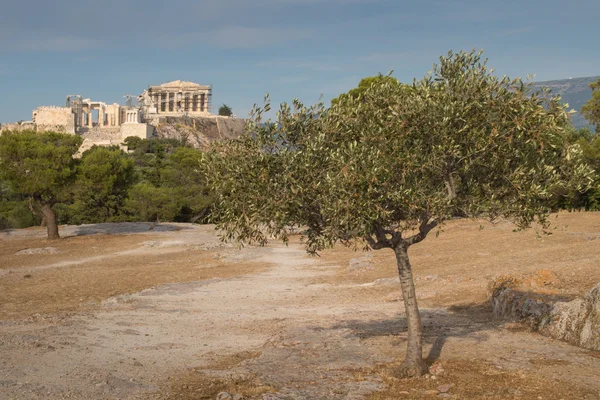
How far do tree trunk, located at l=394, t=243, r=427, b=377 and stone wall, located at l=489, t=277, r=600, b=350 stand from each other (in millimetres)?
4535

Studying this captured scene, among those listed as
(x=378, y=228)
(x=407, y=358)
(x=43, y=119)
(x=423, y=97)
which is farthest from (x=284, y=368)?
(x=43, y=119)

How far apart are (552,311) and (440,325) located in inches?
126

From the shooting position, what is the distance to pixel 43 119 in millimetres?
168375

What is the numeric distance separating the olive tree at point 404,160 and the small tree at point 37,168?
37123mm

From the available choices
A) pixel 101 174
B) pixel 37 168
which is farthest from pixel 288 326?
pixel 101 174

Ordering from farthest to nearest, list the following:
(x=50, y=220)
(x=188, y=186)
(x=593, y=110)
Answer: (x=188, y=186) → (x=593, y=110) → (x=50, y=220)

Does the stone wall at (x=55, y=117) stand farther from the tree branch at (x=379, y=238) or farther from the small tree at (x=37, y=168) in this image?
the tree branch at (x=379, y=238)

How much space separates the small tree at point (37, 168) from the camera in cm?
Answer: 4519

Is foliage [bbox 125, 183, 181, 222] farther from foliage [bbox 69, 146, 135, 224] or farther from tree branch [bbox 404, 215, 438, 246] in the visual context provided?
tree branch [bbox 404, 215, 438, 246]

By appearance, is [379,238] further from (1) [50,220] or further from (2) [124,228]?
(2) [124,228]

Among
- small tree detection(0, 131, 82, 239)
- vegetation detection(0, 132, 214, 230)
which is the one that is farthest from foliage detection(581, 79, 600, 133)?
small tree detection(0, 131, 82, 239)

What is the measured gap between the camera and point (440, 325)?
706 inches

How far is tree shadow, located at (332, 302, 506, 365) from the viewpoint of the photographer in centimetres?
1622

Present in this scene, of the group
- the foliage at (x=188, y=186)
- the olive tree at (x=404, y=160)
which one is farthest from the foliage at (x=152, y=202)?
the olive tree at (x=404, y=160)
